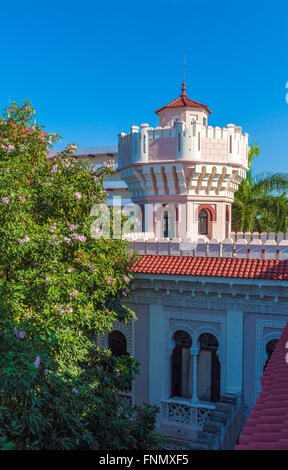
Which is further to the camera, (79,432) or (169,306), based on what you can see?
(169,306)

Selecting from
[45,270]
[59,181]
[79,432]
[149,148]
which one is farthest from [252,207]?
[79,432]

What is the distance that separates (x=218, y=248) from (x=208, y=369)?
435 centimetres

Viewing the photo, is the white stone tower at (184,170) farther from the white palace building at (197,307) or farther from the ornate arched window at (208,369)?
the ornate arched window at (208,369)

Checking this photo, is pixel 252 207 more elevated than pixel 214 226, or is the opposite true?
pixel 252 207

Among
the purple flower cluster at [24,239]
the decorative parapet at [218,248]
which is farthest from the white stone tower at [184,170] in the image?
the purple flower cluster at [24,239]

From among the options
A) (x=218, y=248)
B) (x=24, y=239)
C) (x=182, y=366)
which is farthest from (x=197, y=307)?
(x=24, y=239)

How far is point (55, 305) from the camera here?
398 inches

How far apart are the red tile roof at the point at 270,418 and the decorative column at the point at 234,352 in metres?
6.90

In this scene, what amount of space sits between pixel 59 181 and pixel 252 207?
56.4ft

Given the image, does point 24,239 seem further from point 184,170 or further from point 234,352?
point 184,170
